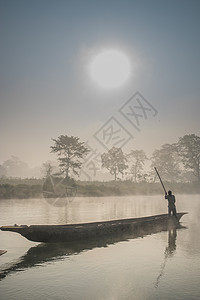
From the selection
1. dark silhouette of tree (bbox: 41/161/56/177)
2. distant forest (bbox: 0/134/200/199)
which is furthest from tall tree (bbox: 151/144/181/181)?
dark silhouette of tree (bbox: 41/161/56/177)

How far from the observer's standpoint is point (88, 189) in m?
49.0

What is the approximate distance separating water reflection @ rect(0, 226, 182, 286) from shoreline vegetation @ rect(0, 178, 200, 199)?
2871 cm

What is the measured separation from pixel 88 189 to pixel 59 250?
3720 centimetres

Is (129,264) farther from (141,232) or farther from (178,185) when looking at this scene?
(178,185)

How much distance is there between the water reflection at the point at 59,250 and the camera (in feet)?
31.8

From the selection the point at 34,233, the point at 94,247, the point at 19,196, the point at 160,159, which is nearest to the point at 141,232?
the point at 94,247

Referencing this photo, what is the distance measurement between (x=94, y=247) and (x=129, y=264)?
265 centimetres

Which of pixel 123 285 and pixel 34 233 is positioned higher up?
pixel 34 233

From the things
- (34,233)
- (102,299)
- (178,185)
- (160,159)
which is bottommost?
(102,299)

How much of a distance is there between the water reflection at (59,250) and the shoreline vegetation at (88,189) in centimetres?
2871

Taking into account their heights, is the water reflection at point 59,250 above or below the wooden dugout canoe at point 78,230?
below

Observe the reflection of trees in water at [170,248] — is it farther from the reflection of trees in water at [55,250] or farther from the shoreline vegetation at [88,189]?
the shoreline vegetation at [88,189]

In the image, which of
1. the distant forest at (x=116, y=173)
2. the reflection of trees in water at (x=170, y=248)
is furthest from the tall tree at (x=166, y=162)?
the reflection of trees in water at (x=170, y=248)

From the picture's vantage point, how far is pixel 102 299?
22.9 ft
